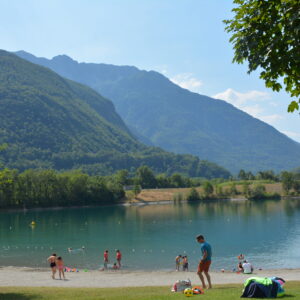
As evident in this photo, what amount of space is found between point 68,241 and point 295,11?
194ft

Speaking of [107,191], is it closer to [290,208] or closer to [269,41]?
[290,208]

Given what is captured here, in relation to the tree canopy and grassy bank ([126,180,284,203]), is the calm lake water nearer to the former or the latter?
the tree canopy

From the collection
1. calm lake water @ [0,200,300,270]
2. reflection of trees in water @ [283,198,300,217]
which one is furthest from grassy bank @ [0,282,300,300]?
reflection of trees in water @ [283,198,300,217]

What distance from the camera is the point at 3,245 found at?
5875 cm

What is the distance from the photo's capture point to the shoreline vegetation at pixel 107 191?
422 ft

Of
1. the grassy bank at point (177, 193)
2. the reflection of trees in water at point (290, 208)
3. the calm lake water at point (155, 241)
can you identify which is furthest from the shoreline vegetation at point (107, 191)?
the calm lake water at point (155, 241)

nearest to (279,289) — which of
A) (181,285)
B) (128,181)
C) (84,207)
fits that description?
(181,285)

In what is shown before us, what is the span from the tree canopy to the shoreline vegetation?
106 metres

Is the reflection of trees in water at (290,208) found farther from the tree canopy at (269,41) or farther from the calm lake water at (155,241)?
the tree canopy at (269,41)

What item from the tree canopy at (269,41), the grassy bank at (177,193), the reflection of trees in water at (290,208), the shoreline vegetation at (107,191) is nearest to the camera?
the tree canopy at (269,41)

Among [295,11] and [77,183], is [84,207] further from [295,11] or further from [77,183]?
[295,11]

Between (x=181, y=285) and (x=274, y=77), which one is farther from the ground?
(x=274, y=77)

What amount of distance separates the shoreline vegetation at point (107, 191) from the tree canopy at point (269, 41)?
106347mm

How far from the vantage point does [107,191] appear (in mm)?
151125
